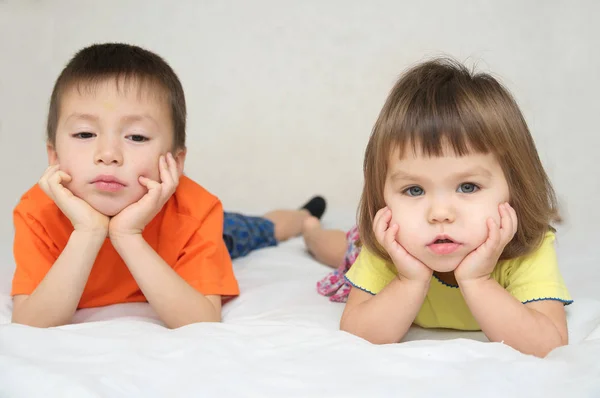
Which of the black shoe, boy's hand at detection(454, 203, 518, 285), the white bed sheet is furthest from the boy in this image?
the black shoe

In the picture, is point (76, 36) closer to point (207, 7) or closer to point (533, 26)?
point (207, 7)

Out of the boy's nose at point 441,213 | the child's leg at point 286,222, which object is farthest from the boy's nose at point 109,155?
the child's leg at point 286,222

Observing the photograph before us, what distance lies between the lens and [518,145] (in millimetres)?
1382

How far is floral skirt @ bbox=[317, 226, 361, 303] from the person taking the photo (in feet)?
5.73

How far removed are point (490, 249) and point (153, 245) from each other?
74cm

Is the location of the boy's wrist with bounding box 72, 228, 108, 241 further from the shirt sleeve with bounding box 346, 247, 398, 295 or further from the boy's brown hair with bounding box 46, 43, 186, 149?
the shirt sleeve with bounding box 346, 247, 398, 295

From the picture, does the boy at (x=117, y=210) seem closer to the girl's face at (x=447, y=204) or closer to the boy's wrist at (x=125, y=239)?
the boy's wrist at (x=125, y=239)

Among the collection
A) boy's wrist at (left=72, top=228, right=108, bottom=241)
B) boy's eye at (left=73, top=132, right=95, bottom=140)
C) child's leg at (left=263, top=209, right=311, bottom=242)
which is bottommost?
child's leg at (left=263, top=209, right=311, bottom=242)

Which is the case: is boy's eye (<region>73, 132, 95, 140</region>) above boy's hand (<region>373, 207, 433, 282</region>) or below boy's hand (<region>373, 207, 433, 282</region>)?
above

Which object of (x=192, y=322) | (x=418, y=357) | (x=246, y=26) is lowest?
(x=192, y=322)

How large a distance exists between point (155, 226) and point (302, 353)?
558 millimetres

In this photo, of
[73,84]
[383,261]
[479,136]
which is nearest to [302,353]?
[383,261]

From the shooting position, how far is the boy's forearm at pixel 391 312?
137 centimetres

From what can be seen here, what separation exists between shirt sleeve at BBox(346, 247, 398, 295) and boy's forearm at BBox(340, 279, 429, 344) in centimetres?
8
